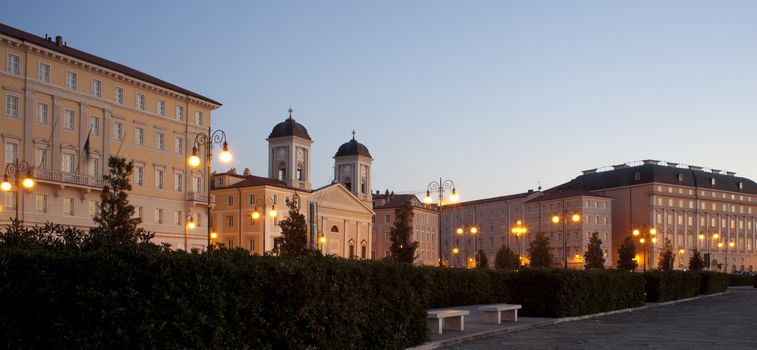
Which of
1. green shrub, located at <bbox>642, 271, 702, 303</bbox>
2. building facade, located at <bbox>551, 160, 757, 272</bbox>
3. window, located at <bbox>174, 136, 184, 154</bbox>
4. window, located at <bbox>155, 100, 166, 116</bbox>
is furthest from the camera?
building facade, located at <bbox>551, 160, 757, 272</bbox>

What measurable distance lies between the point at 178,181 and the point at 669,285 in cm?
4564

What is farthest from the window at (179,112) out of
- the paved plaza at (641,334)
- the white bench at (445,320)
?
the white bench at (445,320)

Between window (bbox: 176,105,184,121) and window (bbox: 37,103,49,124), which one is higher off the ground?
window (bbox: 176,105,184,121)

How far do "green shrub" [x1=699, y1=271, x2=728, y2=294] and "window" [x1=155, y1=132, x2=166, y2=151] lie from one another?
44271mm

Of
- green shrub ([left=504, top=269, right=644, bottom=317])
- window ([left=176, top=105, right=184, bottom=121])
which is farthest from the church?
green shrub ([left=504, top=269, right=644, bottom=317])

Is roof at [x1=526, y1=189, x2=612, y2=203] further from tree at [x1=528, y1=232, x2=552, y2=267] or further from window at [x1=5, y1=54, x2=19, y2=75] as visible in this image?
window at [x1=5, y1=54, x2=19, y2=75]

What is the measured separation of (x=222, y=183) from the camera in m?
105

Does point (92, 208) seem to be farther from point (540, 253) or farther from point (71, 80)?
point (540, 253)

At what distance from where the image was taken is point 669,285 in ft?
143

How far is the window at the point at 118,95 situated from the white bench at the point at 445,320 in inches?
2008

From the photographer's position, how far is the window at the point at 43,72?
196 feet

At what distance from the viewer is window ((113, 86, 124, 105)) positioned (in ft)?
222

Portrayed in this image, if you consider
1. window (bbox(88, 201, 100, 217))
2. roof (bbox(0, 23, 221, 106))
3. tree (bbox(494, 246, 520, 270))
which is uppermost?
A: roof (bbox(0, 23, 221, 106))

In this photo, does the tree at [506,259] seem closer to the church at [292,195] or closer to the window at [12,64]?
the church at [292,195]
